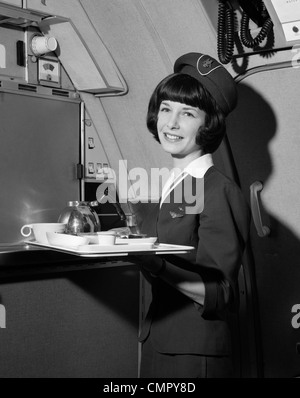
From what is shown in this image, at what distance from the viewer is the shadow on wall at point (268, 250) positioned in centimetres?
263

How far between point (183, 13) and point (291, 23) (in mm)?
550

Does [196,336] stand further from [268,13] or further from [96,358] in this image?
[268,13]

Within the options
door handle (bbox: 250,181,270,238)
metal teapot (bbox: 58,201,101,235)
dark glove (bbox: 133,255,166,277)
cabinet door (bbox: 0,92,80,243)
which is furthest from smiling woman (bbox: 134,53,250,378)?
cabinet door (bbox: 0,92,80,243)

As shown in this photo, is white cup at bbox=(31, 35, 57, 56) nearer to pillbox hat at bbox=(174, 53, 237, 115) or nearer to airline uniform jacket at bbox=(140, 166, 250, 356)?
pillbox hat at bbox=(174, 53, 237, 115)

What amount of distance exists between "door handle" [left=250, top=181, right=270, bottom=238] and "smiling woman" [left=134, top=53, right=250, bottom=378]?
0.82 m

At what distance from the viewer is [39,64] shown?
2920 millimetres

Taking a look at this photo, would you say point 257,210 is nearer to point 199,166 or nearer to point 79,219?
point 79,219

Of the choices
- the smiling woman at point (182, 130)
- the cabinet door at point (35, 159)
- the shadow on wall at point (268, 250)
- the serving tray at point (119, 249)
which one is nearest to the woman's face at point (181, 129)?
the smiling woman at point (182, 130)

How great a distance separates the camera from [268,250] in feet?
8.85

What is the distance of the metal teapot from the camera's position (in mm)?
2545

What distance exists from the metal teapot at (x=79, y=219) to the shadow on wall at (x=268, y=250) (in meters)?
0.73

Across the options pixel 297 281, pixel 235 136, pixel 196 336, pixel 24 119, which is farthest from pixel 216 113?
pixel 24 119

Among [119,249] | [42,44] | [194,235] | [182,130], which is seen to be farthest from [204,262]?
[42,44]
